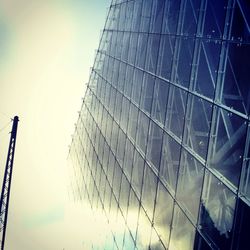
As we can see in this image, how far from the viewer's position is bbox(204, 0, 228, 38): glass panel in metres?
9.84

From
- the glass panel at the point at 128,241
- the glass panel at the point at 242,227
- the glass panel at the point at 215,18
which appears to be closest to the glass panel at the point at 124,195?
the glass panel at the point at 128,241

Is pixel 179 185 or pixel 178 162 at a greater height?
pixel 178 162

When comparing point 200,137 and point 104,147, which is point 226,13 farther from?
point 104,147

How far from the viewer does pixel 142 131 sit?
653 inches

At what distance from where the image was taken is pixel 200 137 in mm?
10289

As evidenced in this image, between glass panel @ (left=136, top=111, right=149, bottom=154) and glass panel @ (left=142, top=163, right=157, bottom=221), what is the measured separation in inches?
43.5

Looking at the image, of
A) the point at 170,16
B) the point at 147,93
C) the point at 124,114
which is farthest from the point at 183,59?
the point at 124,114

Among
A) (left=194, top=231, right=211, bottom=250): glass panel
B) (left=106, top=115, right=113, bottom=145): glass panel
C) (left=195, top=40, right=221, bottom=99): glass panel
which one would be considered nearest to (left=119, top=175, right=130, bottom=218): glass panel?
(left=106, top=115, right=113, bottom=145): glass panel

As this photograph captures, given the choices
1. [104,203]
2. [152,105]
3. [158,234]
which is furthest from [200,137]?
[104,203]

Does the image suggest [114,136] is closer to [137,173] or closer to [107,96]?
[107,96]

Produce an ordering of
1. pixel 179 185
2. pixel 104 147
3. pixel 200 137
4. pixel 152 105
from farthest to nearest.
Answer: pixel 104 147 → pixel 152 105 → pixel 179 185 → pixel 200 137

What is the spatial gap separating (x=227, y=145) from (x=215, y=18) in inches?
150

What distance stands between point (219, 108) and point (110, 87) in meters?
16.9

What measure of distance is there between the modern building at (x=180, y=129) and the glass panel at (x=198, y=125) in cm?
3
